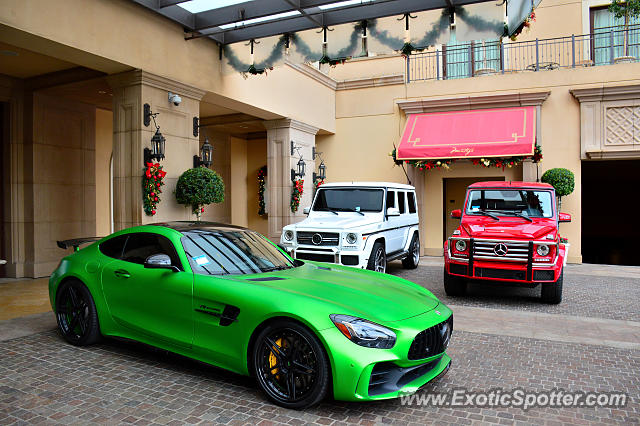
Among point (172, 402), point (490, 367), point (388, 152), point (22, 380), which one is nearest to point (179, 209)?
point (22, 380)

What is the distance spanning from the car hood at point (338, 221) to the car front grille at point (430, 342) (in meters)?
4.81

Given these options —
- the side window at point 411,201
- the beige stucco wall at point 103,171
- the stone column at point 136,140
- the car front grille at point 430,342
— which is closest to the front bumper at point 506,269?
the car front grille at point 430,342

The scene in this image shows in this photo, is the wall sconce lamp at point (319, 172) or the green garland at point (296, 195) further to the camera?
Result: the wall sconce lamp at point (319, 172)

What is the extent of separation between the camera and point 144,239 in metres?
4.89

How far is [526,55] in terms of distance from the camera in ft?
49.8

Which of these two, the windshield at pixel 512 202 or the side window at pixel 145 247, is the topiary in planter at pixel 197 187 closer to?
the side window at pixel 145 247

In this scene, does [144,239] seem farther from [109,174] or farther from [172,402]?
[109,174]

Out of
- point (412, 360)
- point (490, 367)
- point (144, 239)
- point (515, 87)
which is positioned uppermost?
point (515, 87)

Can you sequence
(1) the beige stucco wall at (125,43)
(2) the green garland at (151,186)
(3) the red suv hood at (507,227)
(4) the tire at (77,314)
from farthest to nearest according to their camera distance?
1. (2) the green garland at (151,186)
2. (3) the red suv hood at (507,227)
3. (1) the beige stucco wall at (125,43)
4. (4) the tire at (77,314)

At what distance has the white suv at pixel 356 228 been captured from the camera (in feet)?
28.2

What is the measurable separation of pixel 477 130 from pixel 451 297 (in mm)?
7727

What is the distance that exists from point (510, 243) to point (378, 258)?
8.89 ft

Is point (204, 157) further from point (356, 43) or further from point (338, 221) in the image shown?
point (356, 43)

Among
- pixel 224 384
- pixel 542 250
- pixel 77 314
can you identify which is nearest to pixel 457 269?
pixel 542 250
